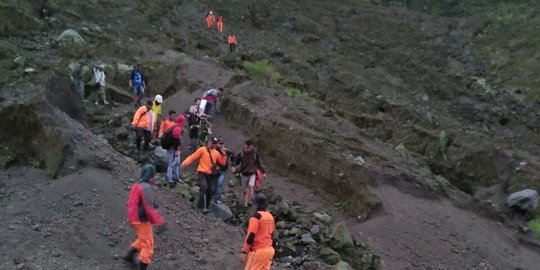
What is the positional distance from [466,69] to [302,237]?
2761 centimetres

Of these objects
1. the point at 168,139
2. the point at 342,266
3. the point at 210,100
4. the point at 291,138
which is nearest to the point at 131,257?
the point at 168,139

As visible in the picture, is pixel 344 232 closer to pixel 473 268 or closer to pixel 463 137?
pixel 473 268

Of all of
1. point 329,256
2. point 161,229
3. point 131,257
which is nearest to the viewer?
point 131,257

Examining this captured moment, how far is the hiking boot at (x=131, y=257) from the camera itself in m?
9.39

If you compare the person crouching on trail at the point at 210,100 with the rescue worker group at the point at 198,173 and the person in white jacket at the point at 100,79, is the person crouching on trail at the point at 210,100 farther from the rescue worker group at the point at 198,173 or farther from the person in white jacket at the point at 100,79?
the person in white jacket at the point at 100,79

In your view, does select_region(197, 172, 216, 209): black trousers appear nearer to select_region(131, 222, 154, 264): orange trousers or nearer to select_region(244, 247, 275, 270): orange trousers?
select_region(131, 222, 154, 264): orange trousers

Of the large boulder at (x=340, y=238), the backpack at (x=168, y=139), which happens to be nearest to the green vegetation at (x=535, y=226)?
the large boulder at (x=340, y=238)

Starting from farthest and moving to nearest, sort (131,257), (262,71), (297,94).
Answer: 1. (262,71)
2. (297,94)
3. (131,257)

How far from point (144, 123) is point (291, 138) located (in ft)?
15.9

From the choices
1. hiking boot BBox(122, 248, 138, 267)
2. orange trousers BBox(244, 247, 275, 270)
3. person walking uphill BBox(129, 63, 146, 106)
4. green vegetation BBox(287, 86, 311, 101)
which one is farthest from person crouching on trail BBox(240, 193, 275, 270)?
green vegetation BBox(287, 86, 311, 101)

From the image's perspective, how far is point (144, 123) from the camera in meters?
15.6

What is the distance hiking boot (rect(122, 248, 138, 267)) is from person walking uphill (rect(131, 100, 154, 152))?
650 cm

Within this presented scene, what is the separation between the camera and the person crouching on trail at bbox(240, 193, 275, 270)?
8.85 meters

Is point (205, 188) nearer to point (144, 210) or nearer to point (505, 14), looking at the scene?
point (144, 210)
